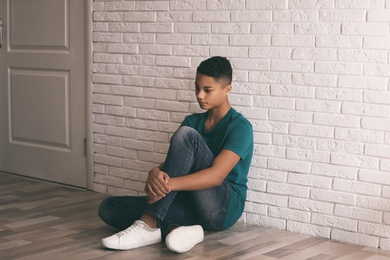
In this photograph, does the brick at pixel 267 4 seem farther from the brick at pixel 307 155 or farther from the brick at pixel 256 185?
the brick at pixel 256 185

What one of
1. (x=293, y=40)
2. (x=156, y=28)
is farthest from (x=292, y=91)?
(x=156, y=28)

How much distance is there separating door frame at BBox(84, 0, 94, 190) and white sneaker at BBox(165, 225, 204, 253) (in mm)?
1428

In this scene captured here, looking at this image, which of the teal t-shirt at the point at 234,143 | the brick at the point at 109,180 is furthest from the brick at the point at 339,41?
the brick at the point at 109,180

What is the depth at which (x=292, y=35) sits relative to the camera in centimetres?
372

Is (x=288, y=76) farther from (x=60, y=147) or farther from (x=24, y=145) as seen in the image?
(x=24, y=145)

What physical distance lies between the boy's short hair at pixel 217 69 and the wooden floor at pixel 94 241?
0.78 meters

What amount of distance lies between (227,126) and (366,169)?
28.0 inches

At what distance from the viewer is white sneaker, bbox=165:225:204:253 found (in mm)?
3332

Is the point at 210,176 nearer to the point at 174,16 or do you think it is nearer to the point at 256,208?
the point at 256,208

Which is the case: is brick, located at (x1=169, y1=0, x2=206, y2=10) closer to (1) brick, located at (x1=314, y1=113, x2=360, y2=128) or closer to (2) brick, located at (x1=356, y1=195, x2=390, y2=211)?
(1) brick, located at (x1=314, y1=113, x2=360, y2=128)

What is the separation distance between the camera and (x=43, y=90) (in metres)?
4.97

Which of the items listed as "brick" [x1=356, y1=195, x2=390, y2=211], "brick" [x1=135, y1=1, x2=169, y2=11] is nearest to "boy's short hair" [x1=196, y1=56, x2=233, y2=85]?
"brick" [x1=135, y1=1, x2=169, y2=11]

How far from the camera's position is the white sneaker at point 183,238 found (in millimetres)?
3332

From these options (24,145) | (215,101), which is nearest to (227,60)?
(215,101)
